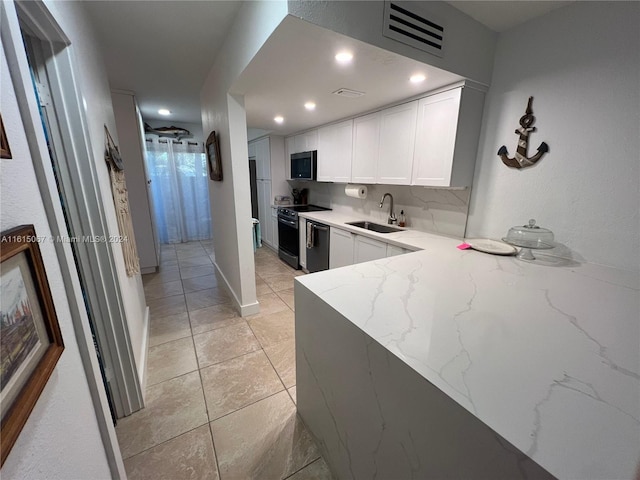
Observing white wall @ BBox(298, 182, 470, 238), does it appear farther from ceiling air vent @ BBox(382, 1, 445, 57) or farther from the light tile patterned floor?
the light tile patterned floor

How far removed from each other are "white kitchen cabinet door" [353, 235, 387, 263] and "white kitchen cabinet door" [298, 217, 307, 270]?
109 centimetres

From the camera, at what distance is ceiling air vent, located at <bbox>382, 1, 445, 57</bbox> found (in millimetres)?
1416

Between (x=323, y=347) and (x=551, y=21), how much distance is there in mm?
2510

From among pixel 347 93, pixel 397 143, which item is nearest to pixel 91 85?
pixel 347 93

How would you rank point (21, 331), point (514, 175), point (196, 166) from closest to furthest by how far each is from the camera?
point (21, 331), point (514, 175), point (196, 166)

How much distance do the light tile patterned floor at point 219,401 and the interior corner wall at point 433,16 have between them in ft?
7.12

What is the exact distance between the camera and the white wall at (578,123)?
1.44 meters

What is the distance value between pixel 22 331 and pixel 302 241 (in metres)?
3.26

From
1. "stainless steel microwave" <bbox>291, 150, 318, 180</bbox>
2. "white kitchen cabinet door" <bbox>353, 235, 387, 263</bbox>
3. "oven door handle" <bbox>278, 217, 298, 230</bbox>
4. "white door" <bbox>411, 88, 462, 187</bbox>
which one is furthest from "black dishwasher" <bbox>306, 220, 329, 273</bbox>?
"white door" <bbox>411, 88, 462, 187</bbox>

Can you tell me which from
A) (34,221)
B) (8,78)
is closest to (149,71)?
(8,78)

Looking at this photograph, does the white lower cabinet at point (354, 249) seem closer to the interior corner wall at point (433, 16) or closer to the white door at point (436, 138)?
the white door at point (436, 138)

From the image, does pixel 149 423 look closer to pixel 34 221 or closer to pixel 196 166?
pixel 34 221

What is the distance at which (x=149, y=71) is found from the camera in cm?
259

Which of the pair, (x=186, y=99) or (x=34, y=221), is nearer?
(x=34, y=221)
